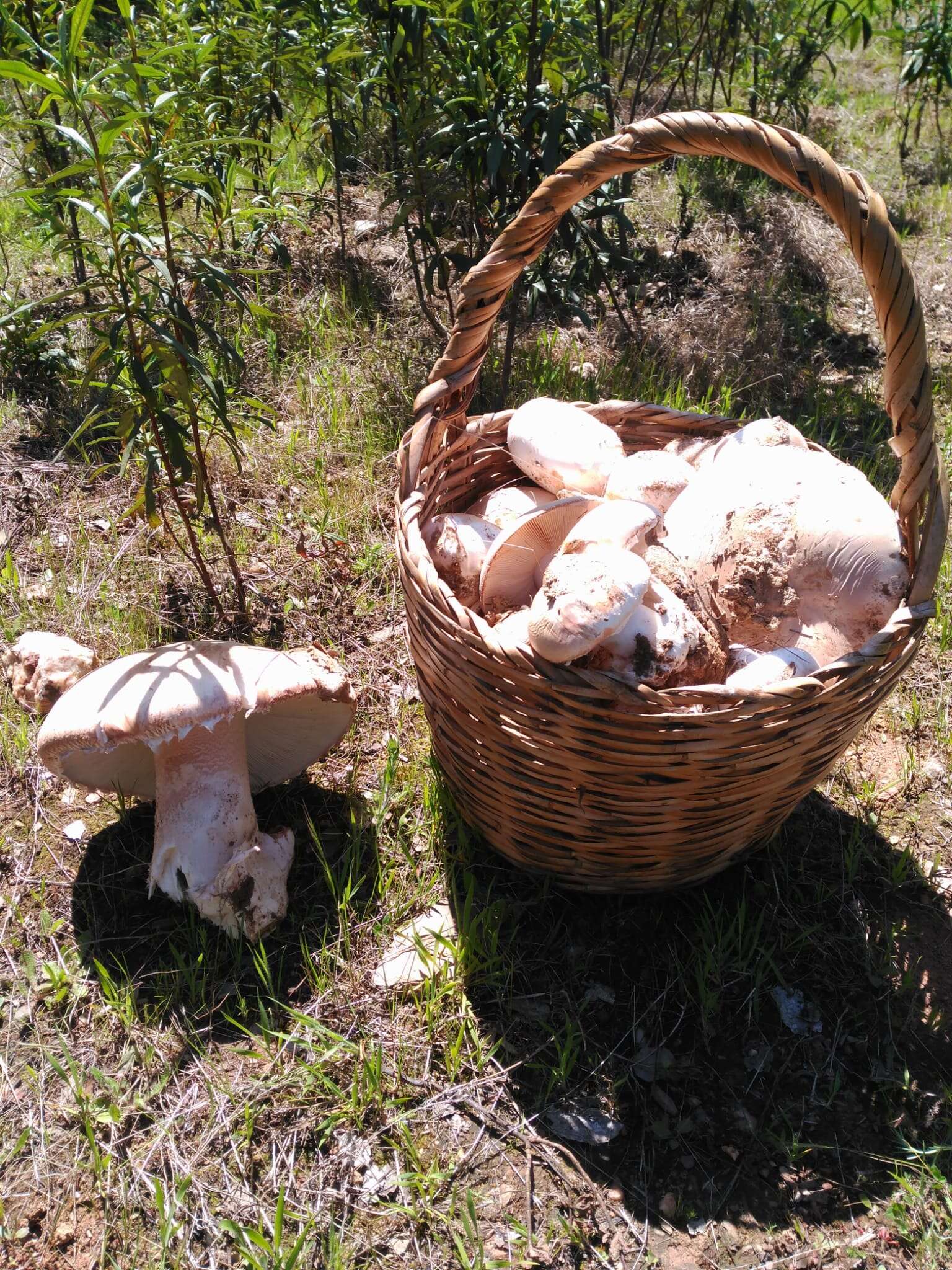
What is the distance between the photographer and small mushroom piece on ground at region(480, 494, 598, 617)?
1.87m

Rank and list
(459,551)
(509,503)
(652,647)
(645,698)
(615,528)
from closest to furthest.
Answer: (645,698)
(652,647)
(615,528)
(459,551)
(509,503)

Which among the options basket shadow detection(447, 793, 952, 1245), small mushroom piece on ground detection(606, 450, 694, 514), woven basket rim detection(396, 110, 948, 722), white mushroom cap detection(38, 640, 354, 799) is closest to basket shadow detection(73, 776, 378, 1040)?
white mushroom cap detection(38, 640, 354, 799)

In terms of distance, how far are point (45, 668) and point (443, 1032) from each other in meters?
1.14

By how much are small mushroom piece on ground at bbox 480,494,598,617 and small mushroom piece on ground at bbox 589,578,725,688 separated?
312mm

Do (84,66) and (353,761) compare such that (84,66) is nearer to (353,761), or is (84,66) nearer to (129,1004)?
(353,761)

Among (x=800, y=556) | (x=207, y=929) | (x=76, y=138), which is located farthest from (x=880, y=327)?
(x=207, y=929)

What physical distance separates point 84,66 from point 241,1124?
11.0 ft

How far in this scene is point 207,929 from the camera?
6.16 ft

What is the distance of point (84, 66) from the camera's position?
10.5 feet

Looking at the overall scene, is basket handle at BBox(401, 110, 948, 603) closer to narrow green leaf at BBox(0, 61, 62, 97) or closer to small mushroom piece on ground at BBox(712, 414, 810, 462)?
small mushroom piece on ground at BBox(712, 414, 810, 462)

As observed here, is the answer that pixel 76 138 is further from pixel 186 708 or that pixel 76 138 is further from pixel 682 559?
pixel 682 559

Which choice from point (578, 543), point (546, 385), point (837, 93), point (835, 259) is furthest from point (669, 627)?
point (837, 93)

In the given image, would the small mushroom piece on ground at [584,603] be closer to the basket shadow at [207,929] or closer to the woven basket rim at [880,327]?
the woven basket rim at [880,327]

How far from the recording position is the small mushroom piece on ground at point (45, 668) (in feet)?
6.68
